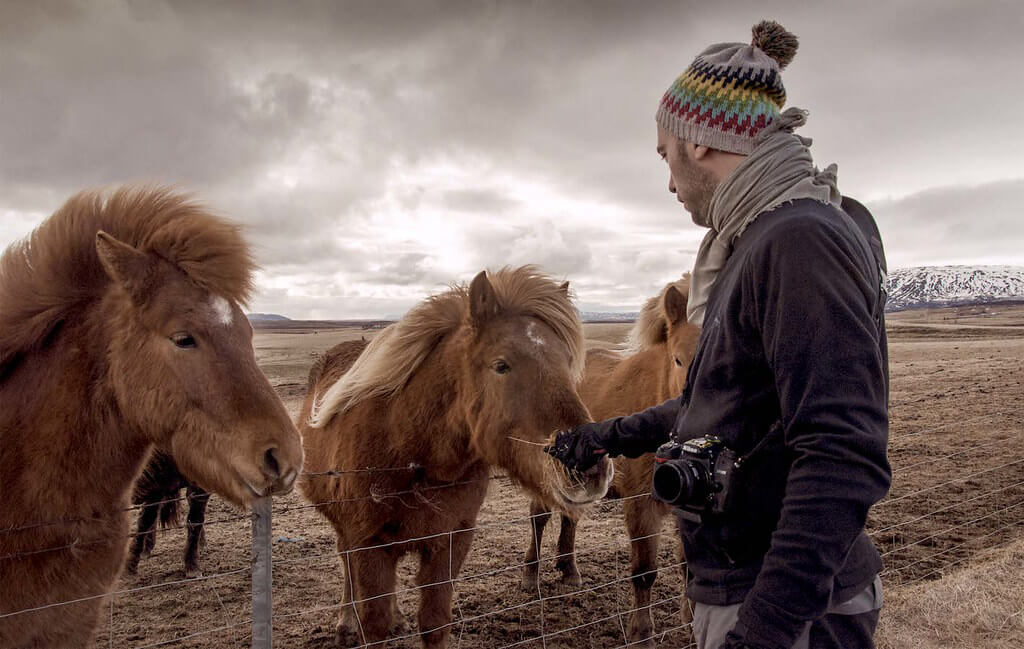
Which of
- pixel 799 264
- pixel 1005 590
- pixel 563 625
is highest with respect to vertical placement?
pixel 799 264

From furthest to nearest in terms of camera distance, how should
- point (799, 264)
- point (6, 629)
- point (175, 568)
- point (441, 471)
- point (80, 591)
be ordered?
point (175, 568)
point (441, 471)
point (80, 591)
point (6, 629)
point (799, 264)

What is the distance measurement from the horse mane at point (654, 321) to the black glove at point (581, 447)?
2817mm

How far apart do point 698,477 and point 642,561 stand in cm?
374

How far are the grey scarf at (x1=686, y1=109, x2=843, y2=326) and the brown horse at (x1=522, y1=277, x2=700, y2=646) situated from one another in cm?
309

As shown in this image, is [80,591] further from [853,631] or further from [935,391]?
[935,391]

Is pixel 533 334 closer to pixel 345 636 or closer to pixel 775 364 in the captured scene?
pixel 775 364

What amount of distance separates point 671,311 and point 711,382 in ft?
12.8

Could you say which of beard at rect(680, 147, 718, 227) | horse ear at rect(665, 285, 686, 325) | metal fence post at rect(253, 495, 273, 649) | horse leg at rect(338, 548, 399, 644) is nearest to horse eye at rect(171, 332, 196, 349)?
metal fence post at rect(253, 495, 273, 649)

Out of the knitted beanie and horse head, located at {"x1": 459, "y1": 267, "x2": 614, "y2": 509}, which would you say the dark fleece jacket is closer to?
the knitted beanie

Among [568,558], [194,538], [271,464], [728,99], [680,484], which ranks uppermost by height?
[728,99]

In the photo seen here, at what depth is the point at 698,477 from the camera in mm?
1549

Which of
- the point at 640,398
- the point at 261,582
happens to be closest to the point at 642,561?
the point at 640,398

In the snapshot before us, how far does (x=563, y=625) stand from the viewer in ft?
17.9

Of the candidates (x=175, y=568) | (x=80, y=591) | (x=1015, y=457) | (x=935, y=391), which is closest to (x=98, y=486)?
(x=80, y=591)
